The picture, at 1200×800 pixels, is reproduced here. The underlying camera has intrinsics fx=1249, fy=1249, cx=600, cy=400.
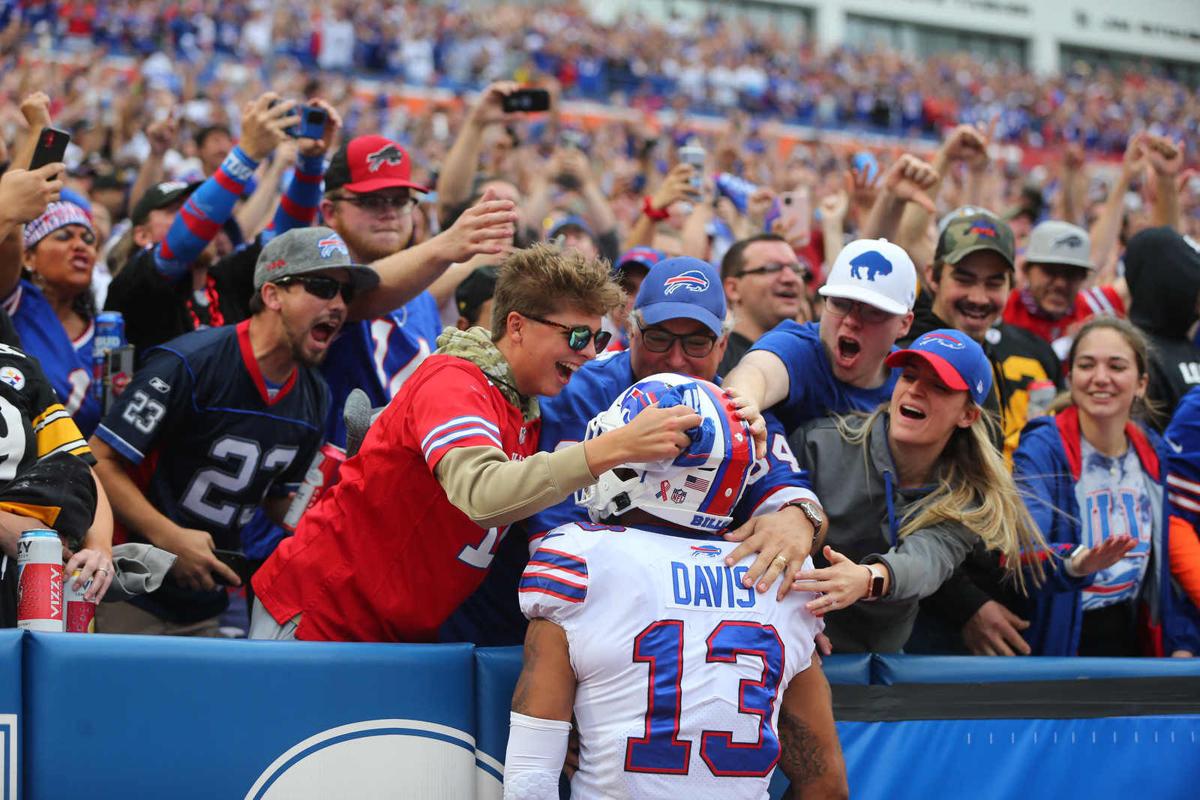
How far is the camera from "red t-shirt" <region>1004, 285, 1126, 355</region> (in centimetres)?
671

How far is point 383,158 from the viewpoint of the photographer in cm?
525

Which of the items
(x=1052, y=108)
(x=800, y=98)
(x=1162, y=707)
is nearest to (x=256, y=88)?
(x=1162, y=707)

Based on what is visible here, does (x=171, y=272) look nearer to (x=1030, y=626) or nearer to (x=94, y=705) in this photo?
(x=94, y=705)

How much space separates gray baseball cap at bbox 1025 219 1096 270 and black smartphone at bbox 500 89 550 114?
2.63m

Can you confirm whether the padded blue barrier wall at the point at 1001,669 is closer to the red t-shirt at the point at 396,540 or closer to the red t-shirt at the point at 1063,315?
the red t-shirt at the point at 396,540

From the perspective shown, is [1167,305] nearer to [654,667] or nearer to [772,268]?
[772,268]

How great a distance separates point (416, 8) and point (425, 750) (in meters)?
25.5

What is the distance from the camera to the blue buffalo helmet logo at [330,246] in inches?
178

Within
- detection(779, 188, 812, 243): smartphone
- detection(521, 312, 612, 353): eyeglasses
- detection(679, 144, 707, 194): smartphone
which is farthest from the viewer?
detection(779, 188, 812, 243): smartphone

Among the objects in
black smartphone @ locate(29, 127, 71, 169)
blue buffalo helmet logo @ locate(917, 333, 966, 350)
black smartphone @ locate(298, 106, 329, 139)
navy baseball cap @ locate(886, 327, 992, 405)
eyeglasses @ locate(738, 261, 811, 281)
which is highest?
black smartphone @ locate(298, 106, 329, 139)

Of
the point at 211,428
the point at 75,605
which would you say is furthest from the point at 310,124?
the point at 75,605

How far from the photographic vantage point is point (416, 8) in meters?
26.8

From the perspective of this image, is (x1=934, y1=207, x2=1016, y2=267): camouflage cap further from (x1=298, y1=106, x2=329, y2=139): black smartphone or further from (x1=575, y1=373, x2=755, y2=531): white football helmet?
(x1=298, y1=106, x2=329, y2=139): black smartphone

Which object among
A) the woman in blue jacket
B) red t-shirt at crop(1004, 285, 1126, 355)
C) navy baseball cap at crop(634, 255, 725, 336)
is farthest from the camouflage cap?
navy baseball cap at crop(634, 255, 725, 336)
